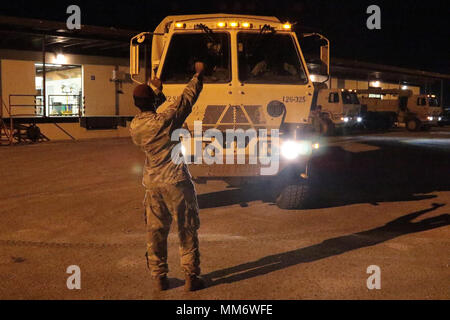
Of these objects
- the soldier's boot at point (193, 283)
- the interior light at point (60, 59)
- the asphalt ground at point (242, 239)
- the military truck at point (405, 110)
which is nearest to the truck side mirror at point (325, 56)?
the asphalt ground at point (242, 239)

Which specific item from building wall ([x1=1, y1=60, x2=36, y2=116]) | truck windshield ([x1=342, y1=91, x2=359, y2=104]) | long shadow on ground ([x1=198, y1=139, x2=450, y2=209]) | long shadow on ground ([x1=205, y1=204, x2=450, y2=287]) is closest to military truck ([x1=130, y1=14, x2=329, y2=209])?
long shadow on ground ([x1=205, y1=204, x2=450, y2=287])

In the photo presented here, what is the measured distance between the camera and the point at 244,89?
299 inches

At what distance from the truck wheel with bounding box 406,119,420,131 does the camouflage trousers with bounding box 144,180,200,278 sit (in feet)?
98.7

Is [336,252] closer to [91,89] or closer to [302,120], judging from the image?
[302,120]

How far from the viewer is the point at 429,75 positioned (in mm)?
47094

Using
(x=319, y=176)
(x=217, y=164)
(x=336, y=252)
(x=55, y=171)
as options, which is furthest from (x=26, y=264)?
(x=319, y=176)

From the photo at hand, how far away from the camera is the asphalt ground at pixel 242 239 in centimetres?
472

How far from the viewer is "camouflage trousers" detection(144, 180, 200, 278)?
15.2 feet

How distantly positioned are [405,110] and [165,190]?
101 ft

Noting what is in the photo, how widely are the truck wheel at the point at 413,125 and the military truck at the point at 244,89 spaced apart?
2639 cm

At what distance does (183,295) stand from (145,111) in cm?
170

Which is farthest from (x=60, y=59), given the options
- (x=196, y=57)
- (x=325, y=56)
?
(x=325, y=56)

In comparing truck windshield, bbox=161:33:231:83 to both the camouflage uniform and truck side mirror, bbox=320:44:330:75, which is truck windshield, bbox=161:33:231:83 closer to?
truck side mirror, bbox=320:44:330:75

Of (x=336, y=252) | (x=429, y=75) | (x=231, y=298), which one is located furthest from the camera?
(x=429, y=75)
